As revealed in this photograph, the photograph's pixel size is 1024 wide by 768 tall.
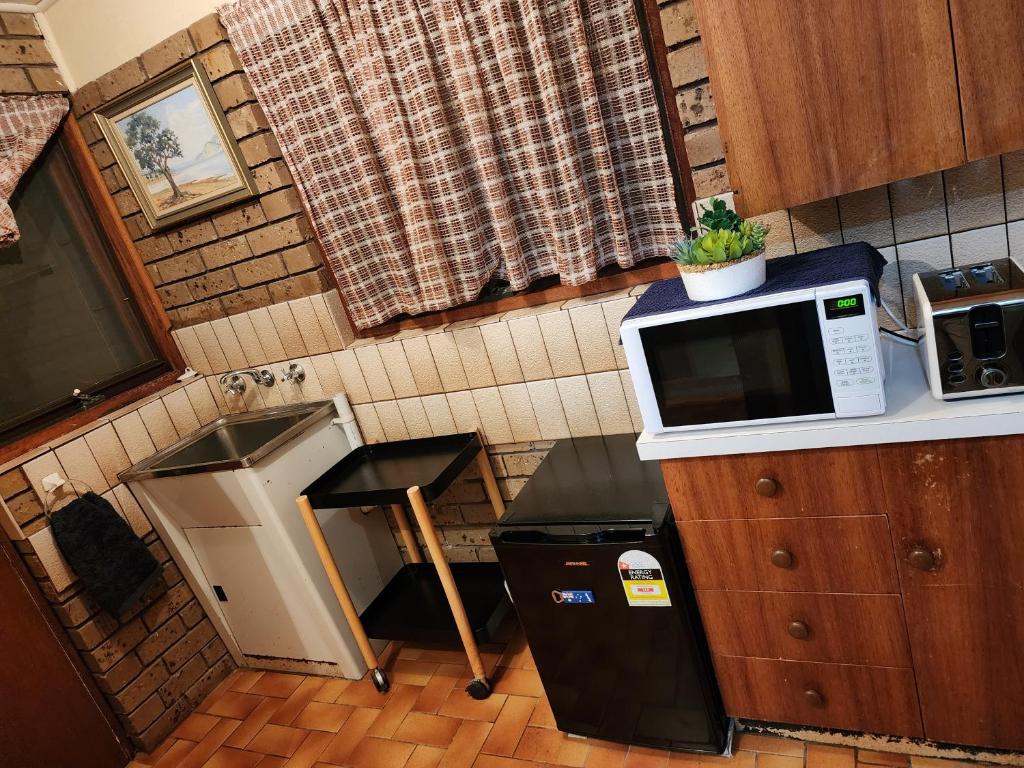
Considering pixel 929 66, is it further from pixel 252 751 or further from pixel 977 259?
pixel 252 751

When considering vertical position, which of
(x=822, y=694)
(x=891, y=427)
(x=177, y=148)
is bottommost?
(x=822, y=694)

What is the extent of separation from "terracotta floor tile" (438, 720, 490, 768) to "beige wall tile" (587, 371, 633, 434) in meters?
1.07

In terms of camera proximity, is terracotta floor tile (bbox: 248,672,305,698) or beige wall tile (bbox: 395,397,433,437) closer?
beige wall tile (bbox: 395,397,433,437)

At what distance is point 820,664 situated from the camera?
63.0 inches

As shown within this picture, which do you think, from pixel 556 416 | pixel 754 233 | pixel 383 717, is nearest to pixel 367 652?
pixel 383 717

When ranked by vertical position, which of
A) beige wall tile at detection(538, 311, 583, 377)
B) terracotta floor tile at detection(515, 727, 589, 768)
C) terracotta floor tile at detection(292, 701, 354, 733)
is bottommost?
terracotta floor tile at detection(515, 727, 589, 768)

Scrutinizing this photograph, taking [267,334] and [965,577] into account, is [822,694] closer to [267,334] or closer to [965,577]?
[965,577]

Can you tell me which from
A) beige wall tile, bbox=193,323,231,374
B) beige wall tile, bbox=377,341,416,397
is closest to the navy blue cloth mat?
beige wall tile, bbox=377,341,416,397

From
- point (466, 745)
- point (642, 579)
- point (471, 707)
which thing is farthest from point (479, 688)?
point (642, 579)

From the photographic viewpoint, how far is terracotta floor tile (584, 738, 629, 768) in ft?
6.13

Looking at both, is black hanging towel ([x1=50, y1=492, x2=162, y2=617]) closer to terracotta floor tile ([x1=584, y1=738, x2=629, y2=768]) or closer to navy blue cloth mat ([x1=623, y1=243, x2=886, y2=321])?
terracotta floor tile ([x1=584, y1=738, x2=629, y2=768])

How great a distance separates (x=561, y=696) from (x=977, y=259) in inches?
63.9

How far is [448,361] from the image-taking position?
2.34m

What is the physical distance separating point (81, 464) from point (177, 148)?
4.08 ft
